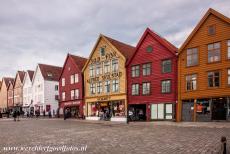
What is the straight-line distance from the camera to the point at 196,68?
30812mm

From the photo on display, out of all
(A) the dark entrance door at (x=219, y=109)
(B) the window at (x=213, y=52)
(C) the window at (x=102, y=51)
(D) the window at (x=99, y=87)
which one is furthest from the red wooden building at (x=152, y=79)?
(D) the window at (x=99, y=87)

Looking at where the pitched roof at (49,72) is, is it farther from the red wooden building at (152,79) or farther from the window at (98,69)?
the red wooden building at (152,79)

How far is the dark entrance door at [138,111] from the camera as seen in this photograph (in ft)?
122

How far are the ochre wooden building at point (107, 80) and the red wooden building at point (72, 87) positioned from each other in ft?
5.80

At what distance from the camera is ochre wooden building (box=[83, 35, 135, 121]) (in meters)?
39.1

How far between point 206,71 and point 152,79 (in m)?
7.63

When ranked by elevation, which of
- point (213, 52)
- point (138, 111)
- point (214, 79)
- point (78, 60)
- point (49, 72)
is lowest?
point (138, 111)

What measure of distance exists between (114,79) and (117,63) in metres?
2.46

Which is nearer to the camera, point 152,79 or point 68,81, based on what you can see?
point 152,79

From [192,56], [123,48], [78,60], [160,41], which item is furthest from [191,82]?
[78,60]

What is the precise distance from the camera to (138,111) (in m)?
38.0

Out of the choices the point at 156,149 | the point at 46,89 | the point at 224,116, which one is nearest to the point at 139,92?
the point at 224,116

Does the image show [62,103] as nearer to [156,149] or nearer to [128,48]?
[128,48]

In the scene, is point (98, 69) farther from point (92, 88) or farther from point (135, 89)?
point (135, 89)
